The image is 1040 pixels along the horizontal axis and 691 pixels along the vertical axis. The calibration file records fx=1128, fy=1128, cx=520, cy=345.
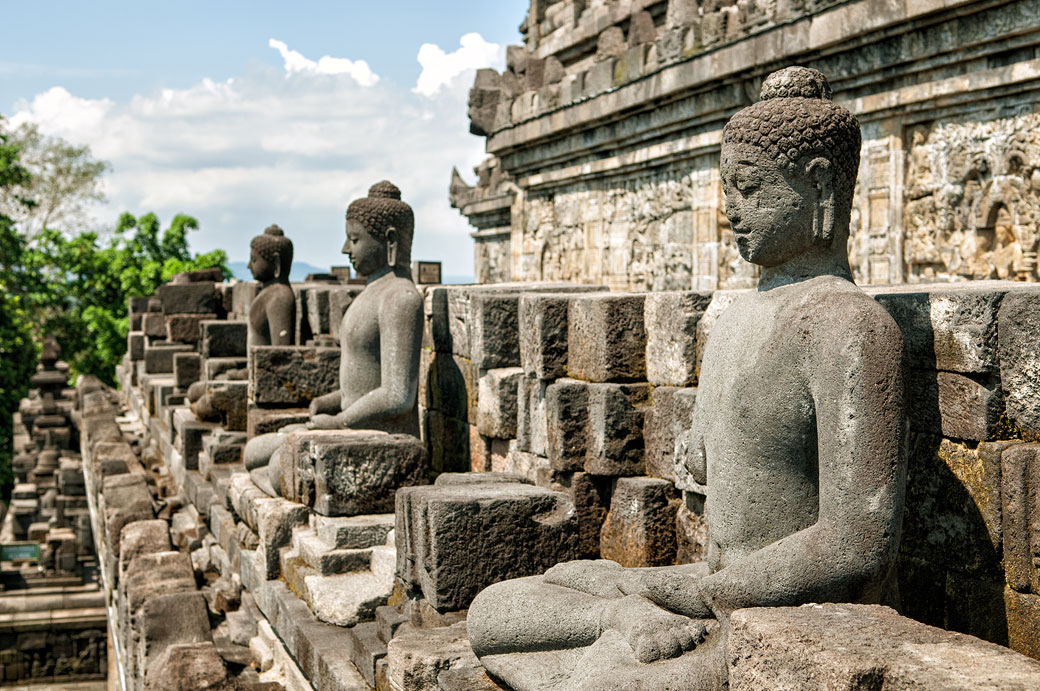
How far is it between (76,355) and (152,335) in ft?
59.0

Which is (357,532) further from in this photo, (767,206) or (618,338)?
(767,206)

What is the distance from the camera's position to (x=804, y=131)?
9.10ft

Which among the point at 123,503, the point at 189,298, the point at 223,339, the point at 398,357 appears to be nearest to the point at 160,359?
the point at 189,298

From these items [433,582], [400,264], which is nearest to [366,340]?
[400,264]

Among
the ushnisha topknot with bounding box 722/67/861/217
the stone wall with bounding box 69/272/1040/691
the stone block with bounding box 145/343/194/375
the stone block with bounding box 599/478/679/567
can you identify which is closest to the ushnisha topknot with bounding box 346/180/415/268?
the stone wall with bounding box 69/272/1040/691

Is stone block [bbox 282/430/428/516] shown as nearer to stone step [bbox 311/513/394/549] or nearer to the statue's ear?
stone step [bbox 311/513/394/549]

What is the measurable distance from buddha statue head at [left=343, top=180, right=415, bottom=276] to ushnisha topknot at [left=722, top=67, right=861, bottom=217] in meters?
3.31

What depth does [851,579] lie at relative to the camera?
2555mm

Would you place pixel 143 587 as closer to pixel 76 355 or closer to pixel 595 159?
pixel 595 159

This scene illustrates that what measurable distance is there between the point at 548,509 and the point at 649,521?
38cm

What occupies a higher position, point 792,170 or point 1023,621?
point 792,170

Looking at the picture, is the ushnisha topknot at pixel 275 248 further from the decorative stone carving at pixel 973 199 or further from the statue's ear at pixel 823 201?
the statue's ear at pixel 823 201

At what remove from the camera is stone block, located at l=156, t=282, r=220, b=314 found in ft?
47.6

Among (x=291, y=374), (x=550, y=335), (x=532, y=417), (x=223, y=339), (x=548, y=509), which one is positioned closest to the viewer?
(x=548, y=509)
